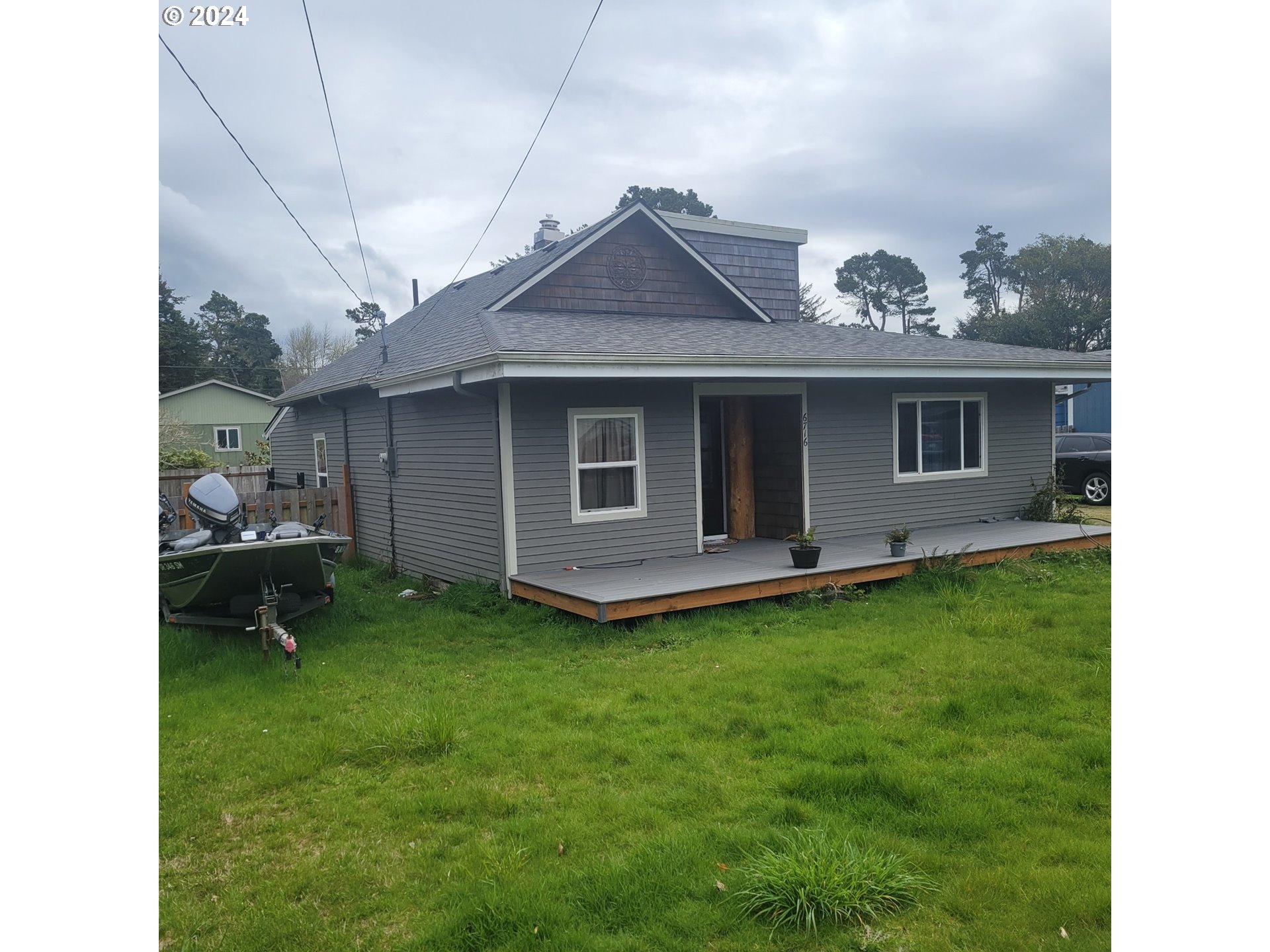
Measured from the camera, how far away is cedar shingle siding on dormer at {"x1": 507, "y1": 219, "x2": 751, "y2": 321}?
12.1 metres

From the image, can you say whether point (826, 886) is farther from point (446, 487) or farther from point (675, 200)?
point (675, 200)

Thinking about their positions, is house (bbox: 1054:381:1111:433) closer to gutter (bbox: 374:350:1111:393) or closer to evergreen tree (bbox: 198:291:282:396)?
gutter (bbox: 374:350:1111:393)

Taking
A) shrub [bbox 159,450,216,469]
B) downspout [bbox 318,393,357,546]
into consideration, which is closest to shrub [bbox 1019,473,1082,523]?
downspout [bbox 318,393,357,546]

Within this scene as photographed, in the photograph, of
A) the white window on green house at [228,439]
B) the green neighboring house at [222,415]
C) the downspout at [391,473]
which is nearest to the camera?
the downspout at [391,473]

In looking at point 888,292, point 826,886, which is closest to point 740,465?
point 826,886

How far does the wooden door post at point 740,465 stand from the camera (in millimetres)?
11758

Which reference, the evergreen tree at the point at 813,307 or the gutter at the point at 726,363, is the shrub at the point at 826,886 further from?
the evergreen tree at the point at 813,307

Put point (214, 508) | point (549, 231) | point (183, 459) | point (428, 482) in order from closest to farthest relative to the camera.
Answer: point (214, 508) → point (428, 482) → point (549, 231) → point (183, 459)

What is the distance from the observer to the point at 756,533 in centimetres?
1198

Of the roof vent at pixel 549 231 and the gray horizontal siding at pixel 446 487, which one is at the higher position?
the roof vent at pixel 549 231

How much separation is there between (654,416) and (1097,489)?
11311mm

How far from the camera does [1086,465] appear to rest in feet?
56.6

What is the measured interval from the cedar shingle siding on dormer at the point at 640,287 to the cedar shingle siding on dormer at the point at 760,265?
1711mm

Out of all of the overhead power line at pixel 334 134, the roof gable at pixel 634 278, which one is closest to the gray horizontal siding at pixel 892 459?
the roof gable at pixel 634 278
